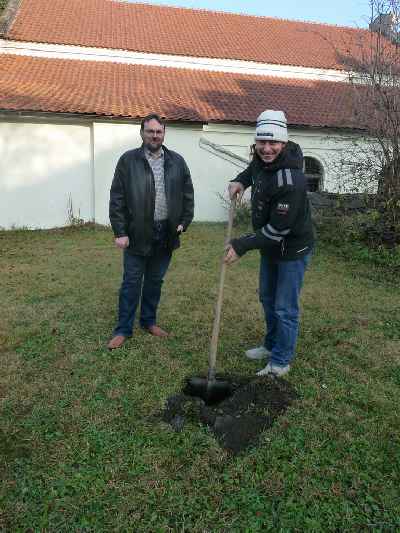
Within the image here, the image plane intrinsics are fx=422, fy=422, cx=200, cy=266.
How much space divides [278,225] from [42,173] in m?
10.3

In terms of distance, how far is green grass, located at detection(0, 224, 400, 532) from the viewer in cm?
231

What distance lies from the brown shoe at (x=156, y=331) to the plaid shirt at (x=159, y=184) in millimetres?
1228

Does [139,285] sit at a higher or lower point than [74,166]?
lower

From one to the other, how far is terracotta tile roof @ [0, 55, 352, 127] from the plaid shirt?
8.44 meters

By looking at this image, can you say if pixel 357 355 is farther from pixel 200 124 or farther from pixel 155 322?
pixel 200 124

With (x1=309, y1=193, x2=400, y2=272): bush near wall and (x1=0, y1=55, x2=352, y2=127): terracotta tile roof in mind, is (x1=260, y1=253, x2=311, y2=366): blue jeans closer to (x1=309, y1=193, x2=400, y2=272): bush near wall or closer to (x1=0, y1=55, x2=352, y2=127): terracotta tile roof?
(x1=309, y1=193, x2=400, y2=272): bush near wall

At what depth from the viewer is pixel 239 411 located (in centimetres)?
301

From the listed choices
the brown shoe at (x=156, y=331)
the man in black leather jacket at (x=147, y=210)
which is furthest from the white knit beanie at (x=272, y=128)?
the brown shoe at (x=156, y=331)

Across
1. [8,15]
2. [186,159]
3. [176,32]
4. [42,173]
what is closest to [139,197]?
[42,173]

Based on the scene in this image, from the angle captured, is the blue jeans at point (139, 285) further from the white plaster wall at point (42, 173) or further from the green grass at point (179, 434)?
the white plaster wall at point (42, 173)

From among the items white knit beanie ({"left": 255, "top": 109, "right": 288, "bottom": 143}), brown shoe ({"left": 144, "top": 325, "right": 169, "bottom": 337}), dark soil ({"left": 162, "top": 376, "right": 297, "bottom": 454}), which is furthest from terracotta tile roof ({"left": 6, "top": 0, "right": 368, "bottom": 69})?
dark soil ({"left": 162, "top": 376, "right": 297, "bottom": 454})

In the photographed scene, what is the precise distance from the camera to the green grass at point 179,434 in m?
2.31

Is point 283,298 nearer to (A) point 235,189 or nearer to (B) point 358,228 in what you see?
(A) point 235,189

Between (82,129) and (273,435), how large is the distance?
36.2 feet
